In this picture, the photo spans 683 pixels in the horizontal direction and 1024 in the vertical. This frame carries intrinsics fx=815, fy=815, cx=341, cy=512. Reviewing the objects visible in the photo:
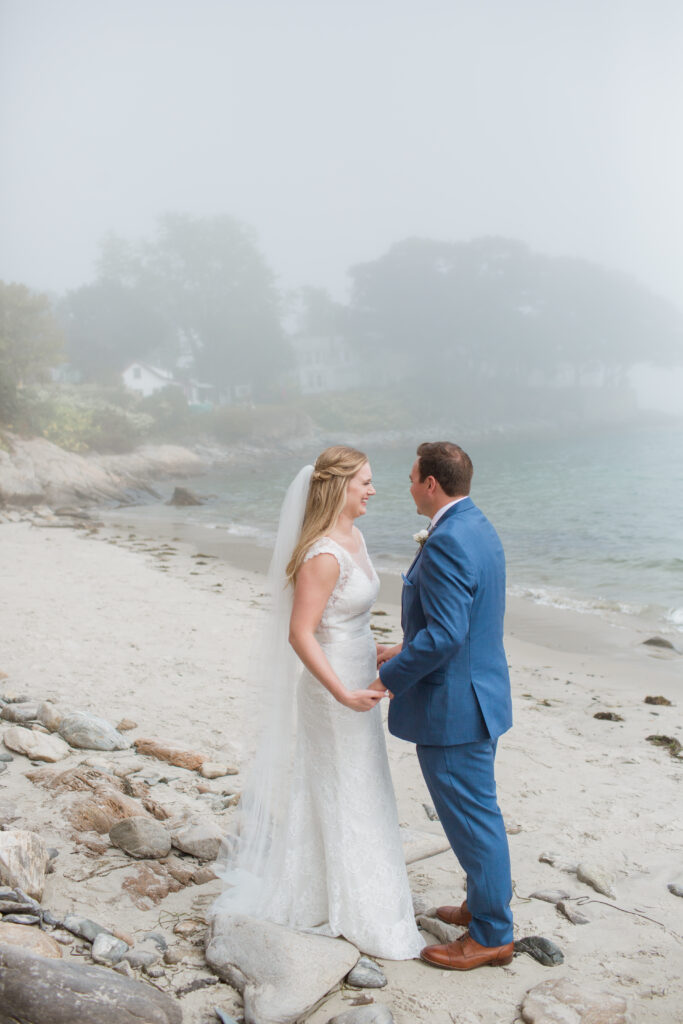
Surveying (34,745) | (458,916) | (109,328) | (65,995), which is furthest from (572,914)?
(109,328)

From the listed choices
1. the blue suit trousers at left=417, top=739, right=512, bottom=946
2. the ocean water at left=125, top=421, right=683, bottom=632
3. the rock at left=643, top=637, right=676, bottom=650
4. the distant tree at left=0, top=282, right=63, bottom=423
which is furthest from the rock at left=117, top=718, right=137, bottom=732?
the distant tree at left=0, top=282, right=63, bottom=423

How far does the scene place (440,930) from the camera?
305 cm

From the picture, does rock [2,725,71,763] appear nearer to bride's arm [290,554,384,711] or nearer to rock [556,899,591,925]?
bride's arm [290,554,384,711]

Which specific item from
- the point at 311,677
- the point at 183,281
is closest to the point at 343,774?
the point at 311,677

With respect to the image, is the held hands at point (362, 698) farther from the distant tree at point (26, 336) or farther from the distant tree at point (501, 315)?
the distant tree at point (501, 315)

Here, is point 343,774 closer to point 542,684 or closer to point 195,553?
point 542,684

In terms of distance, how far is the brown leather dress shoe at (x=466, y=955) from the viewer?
2773 millimetres

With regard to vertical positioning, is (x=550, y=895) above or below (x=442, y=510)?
below

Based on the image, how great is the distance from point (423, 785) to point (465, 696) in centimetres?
217

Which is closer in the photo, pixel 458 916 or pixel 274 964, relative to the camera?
pixel 274 964

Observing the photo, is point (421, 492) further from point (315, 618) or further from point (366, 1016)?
point (366, 1016)

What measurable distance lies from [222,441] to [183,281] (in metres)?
23.4

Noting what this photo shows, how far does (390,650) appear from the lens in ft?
10.1

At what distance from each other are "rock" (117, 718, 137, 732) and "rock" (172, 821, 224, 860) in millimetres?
1474
